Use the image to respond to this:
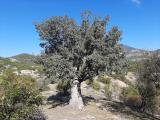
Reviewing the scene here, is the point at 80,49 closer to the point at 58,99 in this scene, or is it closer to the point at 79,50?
the point at 79,50

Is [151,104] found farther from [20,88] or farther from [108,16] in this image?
[20,88]

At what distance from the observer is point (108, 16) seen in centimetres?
3566

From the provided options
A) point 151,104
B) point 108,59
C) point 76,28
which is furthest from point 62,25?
point 151,104

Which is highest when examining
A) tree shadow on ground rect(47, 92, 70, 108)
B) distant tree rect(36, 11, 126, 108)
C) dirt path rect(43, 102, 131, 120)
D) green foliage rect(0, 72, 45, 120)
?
distant tree rect(36, 11, 126, 108)

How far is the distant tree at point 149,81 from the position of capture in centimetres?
3400

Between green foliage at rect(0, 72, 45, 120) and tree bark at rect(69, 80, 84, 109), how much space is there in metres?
11.7

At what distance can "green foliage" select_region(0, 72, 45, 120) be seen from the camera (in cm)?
2115

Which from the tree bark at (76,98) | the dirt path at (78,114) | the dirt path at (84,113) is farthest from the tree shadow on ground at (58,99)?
the dirt path at (78,114)

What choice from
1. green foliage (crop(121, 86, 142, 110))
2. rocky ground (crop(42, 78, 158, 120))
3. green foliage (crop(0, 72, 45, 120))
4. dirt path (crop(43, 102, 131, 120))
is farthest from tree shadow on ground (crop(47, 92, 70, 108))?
green foliage (crop(0, 72, 45, 120))

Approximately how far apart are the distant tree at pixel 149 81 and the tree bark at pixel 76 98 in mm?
8793

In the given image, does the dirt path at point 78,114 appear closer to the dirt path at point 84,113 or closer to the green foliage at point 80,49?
the dirt path at point 84,113

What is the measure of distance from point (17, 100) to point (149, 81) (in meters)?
21.3

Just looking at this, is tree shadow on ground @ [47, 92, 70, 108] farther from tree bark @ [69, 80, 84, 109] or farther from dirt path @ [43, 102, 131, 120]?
dirt path @ [43, 102, 131, 120]

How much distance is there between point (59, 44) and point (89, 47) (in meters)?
3.72
